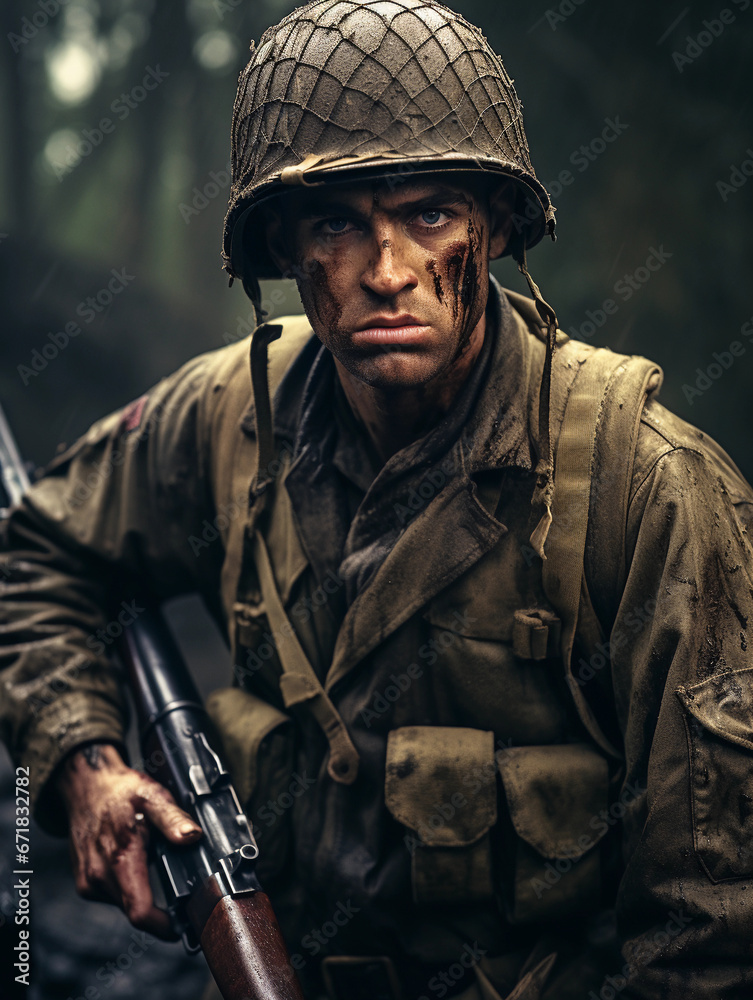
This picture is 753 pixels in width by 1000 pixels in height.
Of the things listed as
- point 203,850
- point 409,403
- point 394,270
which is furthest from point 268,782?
point 394,270

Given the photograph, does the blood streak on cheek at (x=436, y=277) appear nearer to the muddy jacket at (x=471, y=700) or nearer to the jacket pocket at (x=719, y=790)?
the muddy jacket at (x=471, y=700)

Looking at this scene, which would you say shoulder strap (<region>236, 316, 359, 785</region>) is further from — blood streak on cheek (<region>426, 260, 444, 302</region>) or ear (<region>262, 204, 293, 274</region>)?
blood streak on cheek (<region>426, 260, 444, 302</region>)

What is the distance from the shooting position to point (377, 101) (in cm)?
175

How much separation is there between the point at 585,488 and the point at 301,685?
0.84 metres

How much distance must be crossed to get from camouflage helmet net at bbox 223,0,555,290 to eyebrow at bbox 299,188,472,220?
0.06 m

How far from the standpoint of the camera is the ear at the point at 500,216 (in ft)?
6.39

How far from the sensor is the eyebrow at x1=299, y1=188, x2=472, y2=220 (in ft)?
5.80

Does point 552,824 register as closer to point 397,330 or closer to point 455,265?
point 397,330

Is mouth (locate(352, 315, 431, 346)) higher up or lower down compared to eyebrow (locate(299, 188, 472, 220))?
lower down

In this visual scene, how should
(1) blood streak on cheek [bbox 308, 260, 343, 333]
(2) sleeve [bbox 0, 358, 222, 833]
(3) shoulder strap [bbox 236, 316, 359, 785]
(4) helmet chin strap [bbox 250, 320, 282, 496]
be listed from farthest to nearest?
(2) sleeve [bbox 0, 358, 222, 833]
(4) helmet chin strap [bbox 250, 320, 282, 496]
(3) shoulder strap [bbox 236, 316, 359, 785]
(1) blood streak on cheek [bbox 308, 260, 343, 333]

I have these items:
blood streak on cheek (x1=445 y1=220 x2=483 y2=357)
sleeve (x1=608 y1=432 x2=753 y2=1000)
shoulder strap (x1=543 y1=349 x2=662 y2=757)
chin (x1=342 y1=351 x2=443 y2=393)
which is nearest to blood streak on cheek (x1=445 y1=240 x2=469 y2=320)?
blood streak on cheek (x1=445 y1=220 x2=483 y2=357)

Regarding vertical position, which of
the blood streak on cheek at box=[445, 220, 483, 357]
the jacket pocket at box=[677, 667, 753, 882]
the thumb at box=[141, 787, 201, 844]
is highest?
the blood streak on cheek at box=[445, 220, 483, 357]

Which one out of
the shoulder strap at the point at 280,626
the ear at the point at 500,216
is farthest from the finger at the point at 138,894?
the ear at the point at 500,216

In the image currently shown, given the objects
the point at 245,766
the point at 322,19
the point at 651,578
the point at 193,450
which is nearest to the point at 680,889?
the point at 651,578
